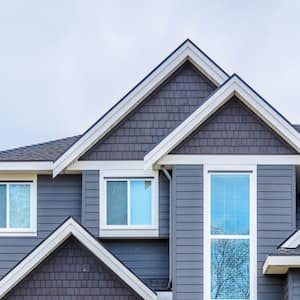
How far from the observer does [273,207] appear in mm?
23547

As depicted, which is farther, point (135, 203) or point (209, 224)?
point (135, 203)

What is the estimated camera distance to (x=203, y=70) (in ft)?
84.2

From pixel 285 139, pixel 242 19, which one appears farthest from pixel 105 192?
pixel 242 19

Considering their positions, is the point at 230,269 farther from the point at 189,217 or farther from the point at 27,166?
the point at 27,166

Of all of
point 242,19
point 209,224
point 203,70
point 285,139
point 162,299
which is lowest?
point 162,299

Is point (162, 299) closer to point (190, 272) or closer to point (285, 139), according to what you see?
point (190, 272)

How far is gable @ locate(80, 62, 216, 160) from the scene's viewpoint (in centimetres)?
2550

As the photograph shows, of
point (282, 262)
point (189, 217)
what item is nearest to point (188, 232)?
point (189, 217)

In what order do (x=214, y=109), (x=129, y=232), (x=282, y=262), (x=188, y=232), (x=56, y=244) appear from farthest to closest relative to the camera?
(x=129, y=232) < (x=214, y=109) < (x=188, y=232) < (x=56, y=244) < (x=282, y=262)

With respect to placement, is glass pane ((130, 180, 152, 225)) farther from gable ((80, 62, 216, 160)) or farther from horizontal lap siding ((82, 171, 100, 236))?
horizontal lap siding ((82, 171, 100, 236))

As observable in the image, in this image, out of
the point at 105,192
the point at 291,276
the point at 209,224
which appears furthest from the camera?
the point at 105,192

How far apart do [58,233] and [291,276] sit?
14.8 ft

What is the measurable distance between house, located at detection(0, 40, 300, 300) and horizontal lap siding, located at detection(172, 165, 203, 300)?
0.02 metres

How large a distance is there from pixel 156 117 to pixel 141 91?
2.31ft
